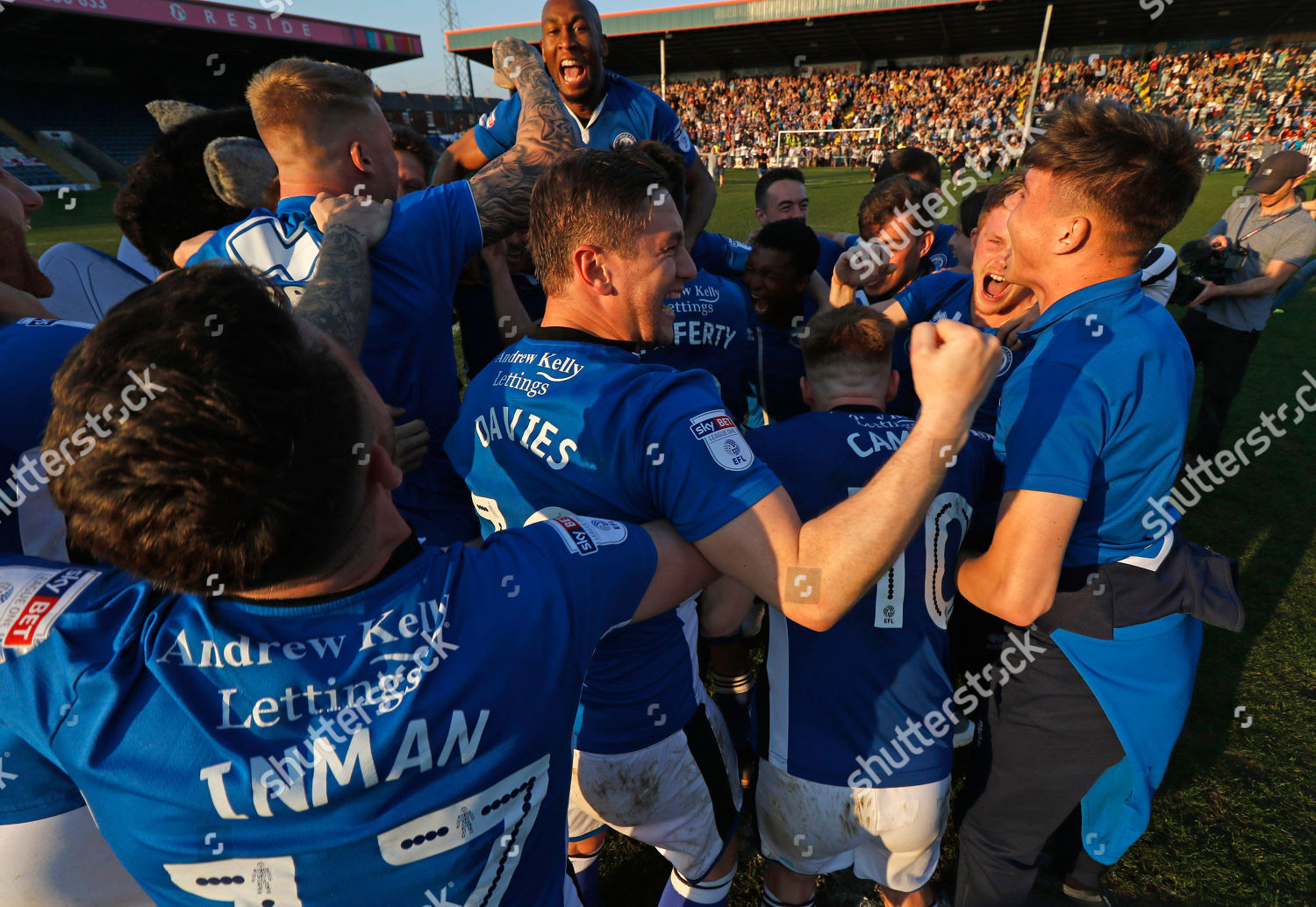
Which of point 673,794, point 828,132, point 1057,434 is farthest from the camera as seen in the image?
point 828,132

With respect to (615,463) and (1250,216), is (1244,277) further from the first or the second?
(615,463)

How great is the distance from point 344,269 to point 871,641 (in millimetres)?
2043

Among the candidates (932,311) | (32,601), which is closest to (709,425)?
(32,601)

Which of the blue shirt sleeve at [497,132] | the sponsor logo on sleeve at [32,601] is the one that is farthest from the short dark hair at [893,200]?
the sponsor logo on sleeve at [32,601]

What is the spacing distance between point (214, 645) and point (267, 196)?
268 centimetres

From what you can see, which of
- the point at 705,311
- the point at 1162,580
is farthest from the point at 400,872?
the point at 705,311

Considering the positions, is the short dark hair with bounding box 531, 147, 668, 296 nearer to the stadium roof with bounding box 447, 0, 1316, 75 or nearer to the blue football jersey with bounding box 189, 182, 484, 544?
the blue football jersey with bounding box 189, 182, 484, 544

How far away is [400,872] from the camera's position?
1.04 meters

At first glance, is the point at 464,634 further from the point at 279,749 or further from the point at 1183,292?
the point at 1183,292

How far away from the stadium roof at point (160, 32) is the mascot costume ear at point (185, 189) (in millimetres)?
32035

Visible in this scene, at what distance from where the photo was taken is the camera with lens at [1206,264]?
18.5 ft

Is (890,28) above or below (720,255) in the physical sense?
above

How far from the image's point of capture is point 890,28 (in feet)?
112

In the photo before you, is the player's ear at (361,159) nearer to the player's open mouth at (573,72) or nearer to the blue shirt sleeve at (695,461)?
the blue shirt sleeve at (695,461)
